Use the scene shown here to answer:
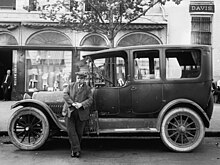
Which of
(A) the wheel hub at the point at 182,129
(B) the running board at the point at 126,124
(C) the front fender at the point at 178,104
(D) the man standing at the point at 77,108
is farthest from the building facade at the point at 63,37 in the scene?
(A) the wheel hub at the point at 182,129

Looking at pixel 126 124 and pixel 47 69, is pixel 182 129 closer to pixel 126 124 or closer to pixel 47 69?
pixel 126 124

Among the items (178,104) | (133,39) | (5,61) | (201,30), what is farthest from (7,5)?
(178,104)

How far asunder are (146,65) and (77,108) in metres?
1.78

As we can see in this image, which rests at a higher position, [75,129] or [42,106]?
[42,106]

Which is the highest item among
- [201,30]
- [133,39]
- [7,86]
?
[201,30]

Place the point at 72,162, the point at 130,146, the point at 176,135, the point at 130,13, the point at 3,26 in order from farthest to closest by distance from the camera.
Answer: the point at 3,26 < the point at 130,13 < the point at 130,146 < the point at 176,135 < the point at 72,162

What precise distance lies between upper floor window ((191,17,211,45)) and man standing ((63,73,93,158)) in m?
12.0


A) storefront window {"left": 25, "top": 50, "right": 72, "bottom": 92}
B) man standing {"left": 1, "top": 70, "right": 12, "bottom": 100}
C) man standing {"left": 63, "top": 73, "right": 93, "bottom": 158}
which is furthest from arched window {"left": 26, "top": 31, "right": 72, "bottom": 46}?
man standing {"left": 63, "top": 73, "right": 93, "bottom": 158}

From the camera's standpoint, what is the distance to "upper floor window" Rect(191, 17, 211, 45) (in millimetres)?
17188

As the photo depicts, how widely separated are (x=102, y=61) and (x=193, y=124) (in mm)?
2334

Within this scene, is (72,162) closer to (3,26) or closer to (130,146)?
(130,146)

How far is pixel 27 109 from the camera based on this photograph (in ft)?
22.0

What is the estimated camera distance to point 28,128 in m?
6.76

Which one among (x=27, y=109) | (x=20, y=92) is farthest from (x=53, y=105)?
(x=20, y=92)
